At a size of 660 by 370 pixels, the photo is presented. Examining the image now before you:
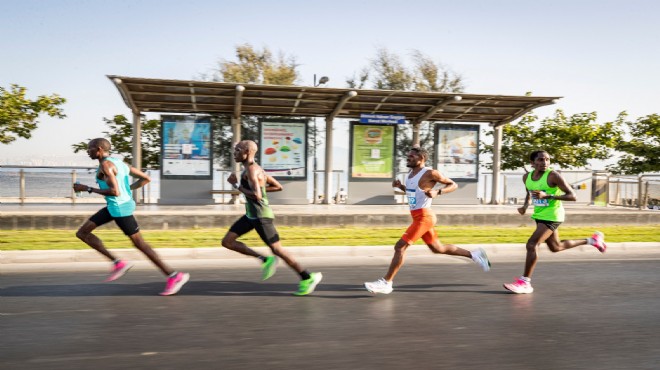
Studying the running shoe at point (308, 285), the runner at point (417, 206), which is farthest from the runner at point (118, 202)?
the runner at point (417, 206)

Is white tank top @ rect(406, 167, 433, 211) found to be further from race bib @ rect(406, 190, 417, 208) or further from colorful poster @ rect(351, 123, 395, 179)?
colorful poster @ rect(351, 123, 395, 179)

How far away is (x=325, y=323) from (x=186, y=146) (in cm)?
1289

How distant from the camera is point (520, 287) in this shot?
22.0ft

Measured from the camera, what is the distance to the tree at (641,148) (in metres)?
26.1

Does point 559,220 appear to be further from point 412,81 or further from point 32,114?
point 412,81

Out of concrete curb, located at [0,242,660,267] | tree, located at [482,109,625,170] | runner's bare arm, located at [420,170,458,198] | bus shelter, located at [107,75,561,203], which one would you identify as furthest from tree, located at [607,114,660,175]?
runner's bare arm, located at [420,170,458,198]

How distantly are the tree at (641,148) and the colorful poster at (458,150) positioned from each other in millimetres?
11391

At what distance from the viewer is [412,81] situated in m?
33.1

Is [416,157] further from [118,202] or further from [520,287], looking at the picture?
[118,202]

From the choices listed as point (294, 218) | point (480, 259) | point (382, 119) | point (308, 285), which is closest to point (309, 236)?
point (294, 218)

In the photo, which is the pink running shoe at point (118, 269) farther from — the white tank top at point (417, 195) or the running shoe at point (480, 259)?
the running shoe at point (480, 259)

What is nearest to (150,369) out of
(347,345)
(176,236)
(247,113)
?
(347,345)

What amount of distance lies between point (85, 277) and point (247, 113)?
1101cm

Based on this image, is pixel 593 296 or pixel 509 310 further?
pixel 593 296
